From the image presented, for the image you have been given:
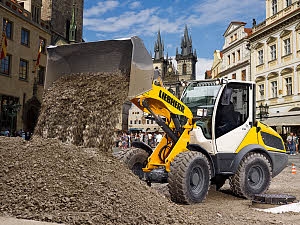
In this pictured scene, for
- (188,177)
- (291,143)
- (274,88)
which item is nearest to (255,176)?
(188,177)

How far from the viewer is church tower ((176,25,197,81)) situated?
5374 inches

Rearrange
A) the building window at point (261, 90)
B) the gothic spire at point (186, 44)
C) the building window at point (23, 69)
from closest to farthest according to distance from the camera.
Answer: the building window at point (23, 69) → the building window at point (261, 90) → the gothic spire at point (186, 44)

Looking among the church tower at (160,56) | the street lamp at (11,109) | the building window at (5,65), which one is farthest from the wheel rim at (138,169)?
the church tower at (160,56)

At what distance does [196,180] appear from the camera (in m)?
6.67

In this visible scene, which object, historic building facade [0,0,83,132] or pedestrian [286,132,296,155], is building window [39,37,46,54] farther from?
pedestrian [286,132,296,155]

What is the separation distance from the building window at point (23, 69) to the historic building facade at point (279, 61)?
19.2 metres

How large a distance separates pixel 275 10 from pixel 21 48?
73.3 feet

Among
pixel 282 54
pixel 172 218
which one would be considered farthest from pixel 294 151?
pixel 172 218

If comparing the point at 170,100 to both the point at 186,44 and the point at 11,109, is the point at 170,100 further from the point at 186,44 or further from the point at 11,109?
the point at 186,44

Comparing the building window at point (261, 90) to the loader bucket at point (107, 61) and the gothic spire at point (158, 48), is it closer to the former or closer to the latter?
the loader bucket at point (107, 61)

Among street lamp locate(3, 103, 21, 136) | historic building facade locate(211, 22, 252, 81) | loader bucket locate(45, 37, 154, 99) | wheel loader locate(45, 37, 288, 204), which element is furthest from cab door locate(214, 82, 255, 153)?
historic building facade locate(211, 22, 252, 81)

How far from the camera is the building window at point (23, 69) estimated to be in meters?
29.7

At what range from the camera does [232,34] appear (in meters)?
42.9

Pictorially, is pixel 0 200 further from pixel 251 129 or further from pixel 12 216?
pixel 251 129
